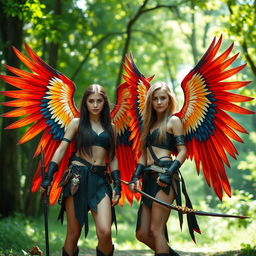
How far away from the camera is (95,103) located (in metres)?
5.28

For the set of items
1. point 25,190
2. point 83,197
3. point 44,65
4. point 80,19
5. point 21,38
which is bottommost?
point 25,190

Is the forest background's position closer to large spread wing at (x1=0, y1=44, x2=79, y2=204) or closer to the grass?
the grass

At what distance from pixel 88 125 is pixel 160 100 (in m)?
0.88

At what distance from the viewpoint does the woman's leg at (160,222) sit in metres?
4.99

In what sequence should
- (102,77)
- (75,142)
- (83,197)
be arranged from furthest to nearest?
(102,77)
(75,142)
(83,197)

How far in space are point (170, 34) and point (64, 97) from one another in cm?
1745

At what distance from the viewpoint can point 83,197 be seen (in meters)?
5.13

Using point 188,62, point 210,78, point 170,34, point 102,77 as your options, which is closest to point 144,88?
point 210,78

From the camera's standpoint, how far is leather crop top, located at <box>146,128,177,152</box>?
528cm

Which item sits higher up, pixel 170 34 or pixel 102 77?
pixel 170 34

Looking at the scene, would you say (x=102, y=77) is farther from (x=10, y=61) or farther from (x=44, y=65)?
(x=44, y=65)

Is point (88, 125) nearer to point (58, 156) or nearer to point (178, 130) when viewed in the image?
point (58, 156)

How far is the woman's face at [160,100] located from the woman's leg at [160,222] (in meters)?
0.95

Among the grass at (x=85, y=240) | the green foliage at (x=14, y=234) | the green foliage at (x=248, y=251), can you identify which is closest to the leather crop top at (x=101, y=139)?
the grass at (x=85, y=240)
